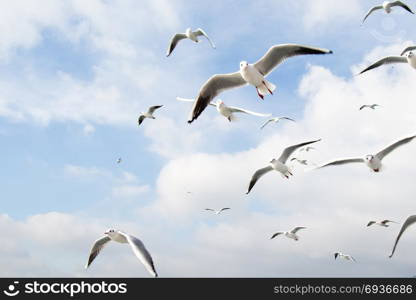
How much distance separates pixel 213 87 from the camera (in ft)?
67.4

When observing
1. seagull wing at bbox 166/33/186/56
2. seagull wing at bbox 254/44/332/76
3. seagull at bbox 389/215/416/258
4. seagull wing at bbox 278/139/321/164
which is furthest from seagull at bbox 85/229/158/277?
seagull wing at bbox 166/33/186/56

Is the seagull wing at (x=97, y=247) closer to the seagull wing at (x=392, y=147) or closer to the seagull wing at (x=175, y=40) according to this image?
the seagull wing at (x=392, y=147)

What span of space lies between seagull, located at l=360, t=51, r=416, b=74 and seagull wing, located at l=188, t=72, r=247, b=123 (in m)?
7.35

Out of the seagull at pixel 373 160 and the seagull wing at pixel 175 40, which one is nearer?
the seagull at pixel 373 160

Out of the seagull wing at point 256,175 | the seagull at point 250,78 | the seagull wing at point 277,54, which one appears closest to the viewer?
the seagull wing at point 277,54

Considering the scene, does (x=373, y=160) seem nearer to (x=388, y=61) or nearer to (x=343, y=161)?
(x=343, y=161)

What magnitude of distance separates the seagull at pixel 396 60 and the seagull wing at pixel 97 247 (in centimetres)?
1339

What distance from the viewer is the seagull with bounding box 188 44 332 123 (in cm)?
1900

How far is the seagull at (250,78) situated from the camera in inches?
748

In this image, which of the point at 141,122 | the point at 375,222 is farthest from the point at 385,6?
the point at 141,122

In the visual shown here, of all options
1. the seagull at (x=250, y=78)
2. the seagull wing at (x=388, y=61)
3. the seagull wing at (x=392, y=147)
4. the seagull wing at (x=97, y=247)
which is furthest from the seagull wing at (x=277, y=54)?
the seagull wing at (x=97, y=247)

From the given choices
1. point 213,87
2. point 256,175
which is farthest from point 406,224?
point 256,175

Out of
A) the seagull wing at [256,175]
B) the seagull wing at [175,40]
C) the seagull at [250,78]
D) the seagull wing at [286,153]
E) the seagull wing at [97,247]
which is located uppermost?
the seagull wing at [175,40]

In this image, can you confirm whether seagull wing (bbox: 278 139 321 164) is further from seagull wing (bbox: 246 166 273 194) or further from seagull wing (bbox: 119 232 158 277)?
seagull wing (bbox: 119 232 158 277)
